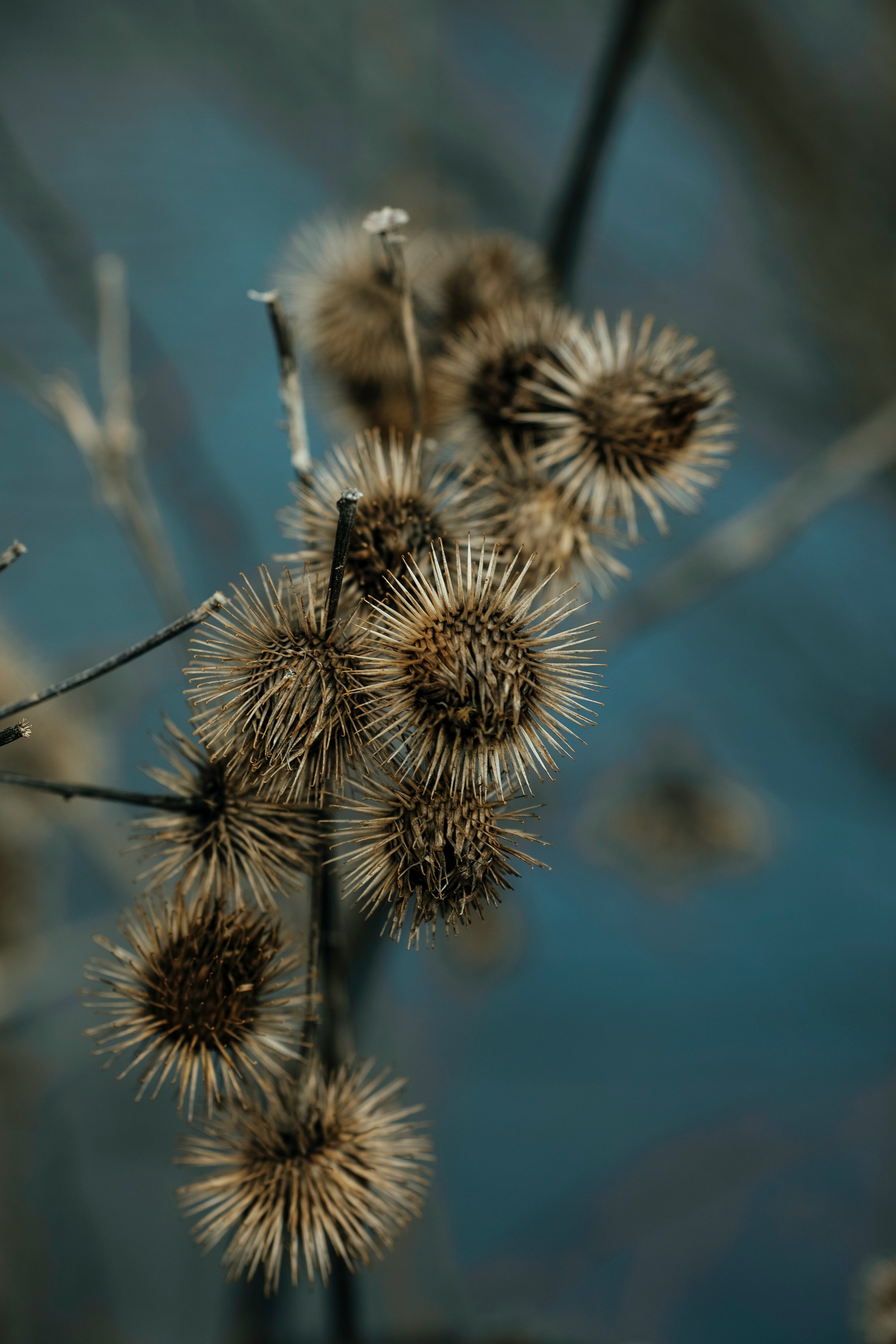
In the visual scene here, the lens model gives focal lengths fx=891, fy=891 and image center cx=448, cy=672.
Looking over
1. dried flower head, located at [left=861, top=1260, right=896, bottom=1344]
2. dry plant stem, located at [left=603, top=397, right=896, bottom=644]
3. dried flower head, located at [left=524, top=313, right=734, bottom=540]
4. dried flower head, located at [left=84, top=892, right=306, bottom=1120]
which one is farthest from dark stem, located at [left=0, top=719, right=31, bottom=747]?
dried flower head, located at [left=861, top=1260, right=896, bottom=1344]

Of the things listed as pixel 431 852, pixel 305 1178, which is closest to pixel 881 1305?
pixel 305 1178

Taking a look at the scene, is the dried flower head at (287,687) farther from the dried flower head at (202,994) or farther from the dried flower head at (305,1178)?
the dried flower head at (305,1178)

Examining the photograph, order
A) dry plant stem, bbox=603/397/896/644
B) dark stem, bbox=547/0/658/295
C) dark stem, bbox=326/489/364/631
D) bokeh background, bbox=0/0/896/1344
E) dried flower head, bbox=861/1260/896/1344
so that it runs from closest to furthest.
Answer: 1. dark stem, bbox=326/489/364/631
2. dried flower head, bbox=861/1260/896/1344
3. dark stem, bbox=547/0/658/295
4. dry plant stem, bbox=603/397/896/644
5. bokeh background, bbox=0/0/896/1344

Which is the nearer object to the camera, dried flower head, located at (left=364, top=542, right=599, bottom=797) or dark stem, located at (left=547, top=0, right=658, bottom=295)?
dried flower head, located at (left=364, top=542, right=599, bottom=797)

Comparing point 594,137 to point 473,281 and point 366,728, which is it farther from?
point 366,728

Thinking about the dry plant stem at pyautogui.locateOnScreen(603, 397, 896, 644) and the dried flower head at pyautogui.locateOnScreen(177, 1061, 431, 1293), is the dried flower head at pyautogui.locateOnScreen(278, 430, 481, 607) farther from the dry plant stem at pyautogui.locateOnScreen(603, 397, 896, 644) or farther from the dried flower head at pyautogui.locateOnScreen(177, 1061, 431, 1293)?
the dry plant stem at pyautogui.locateOnScreen(603, 397, 896, 644)

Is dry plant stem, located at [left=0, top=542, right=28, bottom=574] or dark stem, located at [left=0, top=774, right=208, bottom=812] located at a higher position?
dry plant stem, located at [left=0, top=542, right=28, bottom=574]

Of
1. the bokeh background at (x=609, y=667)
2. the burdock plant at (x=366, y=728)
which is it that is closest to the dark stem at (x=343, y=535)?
the burdock plant at (x=366, y=728)
